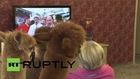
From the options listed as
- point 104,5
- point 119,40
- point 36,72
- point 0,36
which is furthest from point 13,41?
point 119,40

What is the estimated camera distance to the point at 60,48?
94 centimetres

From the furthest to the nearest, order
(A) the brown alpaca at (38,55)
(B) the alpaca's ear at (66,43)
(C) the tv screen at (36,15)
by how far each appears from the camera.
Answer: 1. (C) the tv screen at (36,15)
2. (A) the brown alpaca at (38,55)
3. (B) the alpaca's ear at (66,43)

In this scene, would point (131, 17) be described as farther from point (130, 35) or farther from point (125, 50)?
point (125, 50)

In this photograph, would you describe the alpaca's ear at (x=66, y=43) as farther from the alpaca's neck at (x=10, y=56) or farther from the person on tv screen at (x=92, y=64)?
→ the person on tv screen at (x=92, y=64)

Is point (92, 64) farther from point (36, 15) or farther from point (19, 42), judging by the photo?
point (36, 15)

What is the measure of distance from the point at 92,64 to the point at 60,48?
0.57 m

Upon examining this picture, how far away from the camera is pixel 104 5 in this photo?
470cm

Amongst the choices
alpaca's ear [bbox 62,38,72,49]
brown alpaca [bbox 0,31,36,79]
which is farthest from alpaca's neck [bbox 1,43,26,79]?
alpaca's ear [bbox 62,38,72,49]

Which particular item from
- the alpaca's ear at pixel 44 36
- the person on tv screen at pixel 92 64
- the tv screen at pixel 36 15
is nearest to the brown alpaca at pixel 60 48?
the alpaca's ear at pixel 44 36

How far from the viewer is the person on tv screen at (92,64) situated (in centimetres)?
146

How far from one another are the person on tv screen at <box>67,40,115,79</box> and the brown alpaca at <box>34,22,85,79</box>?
0.46m

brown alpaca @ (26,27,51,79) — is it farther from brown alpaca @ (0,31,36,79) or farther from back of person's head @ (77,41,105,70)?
back of person's head @ (77,41,105,70)

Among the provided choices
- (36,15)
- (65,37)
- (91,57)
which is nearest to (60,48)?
(65,37)

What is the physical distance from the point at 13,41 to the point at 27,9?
2632mm
